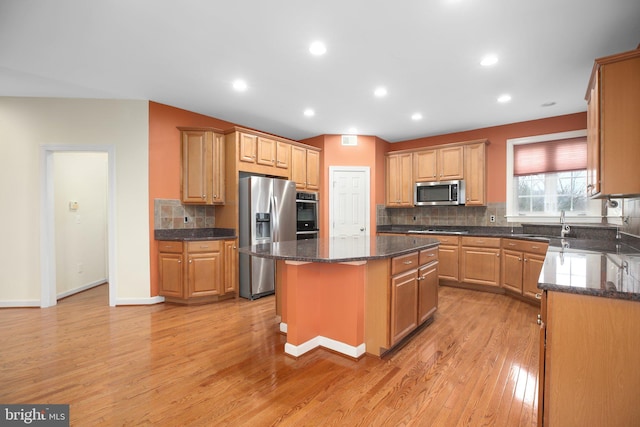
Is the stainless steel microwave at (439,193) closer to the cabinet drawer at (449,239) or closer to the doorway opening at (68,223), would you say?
the cabinet drawer at (449,239)

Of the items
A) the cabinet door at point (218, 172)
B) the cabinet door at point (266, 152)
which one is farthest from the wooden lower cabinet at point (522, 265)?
the cabinet door at point (218, 172)

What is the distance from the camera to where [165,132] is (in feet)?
13.2

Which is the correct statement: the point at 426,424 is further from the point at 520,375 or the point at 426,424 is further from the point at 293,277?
the point at 293,277

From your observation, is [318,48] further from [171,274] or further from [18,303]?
[18,303]

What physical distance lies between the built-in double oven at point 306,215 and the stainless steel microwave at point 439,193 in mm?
1874

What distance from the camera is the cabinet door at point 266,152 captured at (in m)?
4.47

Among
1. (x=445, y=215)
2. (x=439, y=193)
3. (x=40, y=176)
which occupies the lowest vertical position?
(x=445, y=215)

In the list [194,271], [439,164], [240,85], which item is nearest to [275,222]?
[194,271]

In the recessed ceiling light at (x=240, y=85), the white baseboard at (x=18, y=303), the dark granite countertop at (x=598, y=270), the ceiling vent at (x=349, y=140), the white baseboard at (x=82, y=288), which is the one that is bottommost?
the white baseboard at (x=82, y=288)

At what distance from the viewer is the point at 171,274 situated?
386cm

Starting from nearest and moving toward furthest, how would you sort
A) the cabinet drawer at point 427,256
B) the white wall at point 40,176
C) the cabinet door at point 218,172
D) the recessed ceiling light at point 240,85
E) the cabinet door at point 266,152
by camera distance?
1. the cabinet drawer at point 427,256
2. the recessed ceiling light at point 240,85
3. the white wall at point 40,176
4. the cabinet door at point 218,172
5. the cabinet door at point 266,152

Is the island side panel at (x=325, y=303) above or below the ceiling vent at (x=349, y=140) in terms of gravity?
below

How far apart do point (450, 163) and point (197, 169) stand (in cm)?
408

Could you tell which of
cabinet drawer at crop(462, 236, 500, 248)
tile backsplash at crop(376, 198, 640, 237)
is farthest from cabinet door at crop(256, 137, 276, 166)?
cabinet drawer at crop(462, 236, 500, 248)
